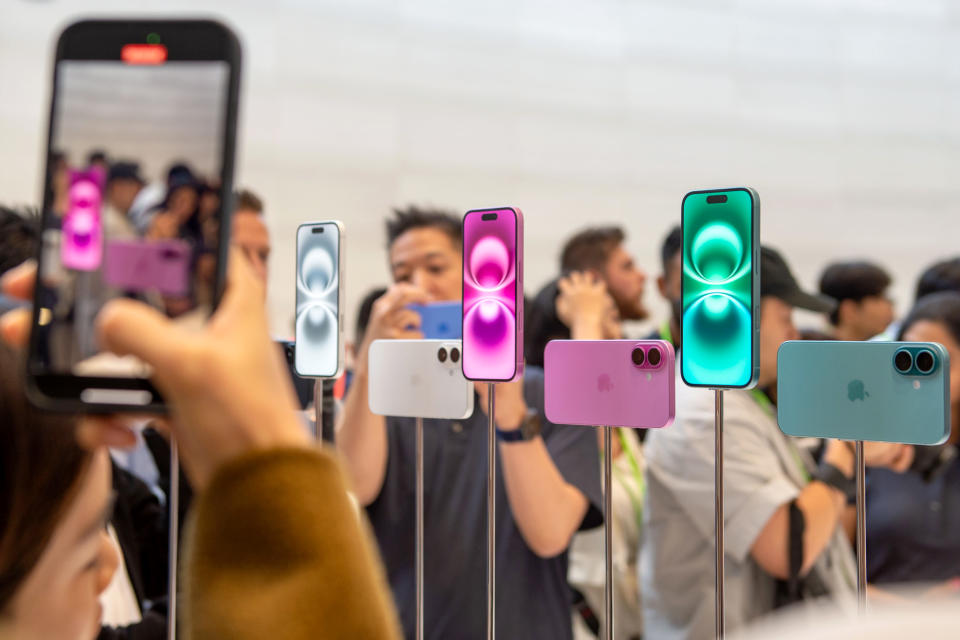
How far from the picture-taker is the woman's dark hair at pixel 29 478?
1.45 feet

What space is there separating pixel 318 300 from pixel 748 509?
69cm

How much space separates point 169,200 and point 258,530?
0.23 meters

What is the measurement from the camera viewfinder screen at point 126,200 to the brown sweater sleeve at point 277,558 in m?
0.14

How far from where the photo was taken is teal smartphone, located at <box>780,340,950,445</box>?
0.72 metres

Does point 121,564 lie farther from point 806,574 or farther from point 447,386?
point 806,574

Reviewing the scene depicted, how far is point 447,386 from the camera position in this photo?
38.7 inches

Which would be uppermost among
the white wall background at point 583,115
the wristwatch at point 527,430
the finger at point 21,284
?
the white wall background at point 583,115

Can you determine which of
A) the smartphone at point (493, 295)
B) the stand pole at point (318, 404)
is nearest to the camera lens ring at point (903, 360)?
the smartphone at point (493, 295)

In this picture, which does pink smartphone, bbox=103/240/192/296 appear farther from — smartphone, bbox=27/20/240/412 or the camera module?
the camera module

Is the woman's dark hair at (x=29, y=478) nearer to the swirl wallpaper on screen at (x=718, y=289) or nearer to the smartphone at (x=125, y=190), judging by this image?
the smartphone at (x=125, y=190)

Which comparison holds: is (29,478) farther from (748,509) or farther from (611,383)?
(748,509)

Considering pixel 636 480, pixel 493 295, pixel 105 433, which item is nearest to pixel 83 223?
pixel 105 433

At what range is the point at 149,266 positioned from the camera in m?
Result: 0.47

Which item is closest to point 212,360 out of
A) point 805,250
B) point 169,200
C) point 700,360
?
point 169,200
